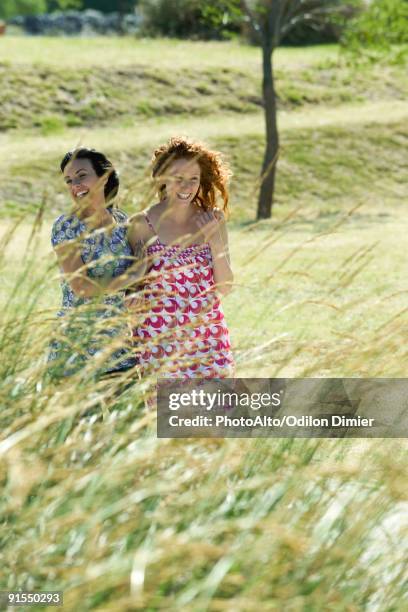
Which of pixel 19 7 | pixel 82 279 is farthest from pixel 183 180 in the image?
pixel 19 7

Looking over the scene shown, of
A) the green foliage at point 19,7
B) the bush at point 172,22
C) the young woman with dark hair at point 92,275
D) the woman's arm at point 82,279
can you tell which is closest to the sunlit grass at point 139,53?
the bush at point 172,22

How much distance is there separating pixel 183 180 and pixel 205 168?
0.20m

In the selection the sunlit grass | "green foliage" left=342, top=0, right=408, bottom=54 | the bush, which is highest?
the bush

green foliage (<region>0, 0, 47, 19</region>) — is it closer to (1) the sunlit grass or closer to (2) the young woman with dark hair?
(1) the sunlit grass

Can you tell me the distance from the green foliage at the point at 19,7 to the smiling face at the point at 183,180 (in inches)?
3246

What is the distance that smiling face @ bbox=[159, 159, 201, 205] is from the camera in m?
5.11

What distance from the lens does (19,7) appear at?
85875 mm

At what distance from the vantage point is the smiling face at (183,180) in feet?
16.8

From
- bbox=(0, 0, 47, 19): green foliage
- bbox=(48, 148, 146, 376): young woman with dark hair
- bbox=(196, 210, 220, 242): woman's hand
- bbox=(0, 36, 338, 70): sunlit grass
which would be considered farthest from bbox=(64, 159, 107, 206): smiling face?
bbox=(0, 0, 47, 19): green foliage

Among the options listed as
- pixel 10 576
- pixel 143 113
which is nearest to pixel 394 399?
pixel 10 576

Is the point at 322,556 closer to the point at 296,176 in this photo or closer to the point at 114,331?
the point at 114,331

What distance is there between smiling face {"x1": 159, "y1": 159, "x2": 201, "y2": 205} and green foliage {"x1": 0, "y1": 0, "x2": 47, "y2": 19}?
82455 mm

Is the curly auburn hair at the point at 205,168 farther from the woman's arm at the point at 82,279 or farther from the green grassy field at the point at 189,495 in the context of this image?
the green grassy field at the point at 189,495

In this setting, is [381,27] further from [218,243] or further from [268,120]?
[218,243]
